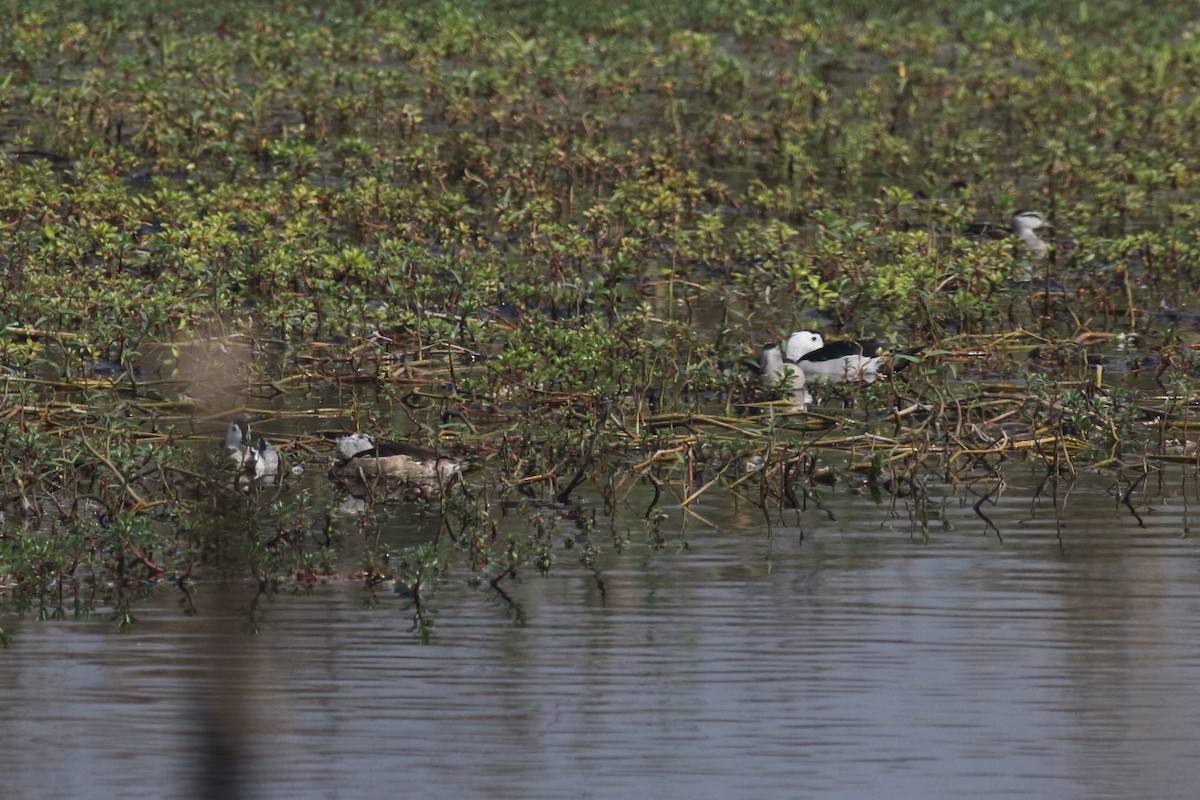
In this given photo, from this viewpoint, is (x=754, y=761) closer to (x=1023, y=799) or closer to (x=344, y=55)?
(x=1023, y=799)

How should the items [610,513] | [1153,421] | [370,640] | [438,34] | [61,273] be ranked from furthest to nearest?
[438,34]
[61,273]
[1153,421]
[610,513]
[370,640]

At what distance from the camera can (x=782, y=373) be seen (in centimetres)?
1087

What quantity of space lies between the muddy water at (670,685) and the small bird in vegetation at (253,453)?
1.34 m

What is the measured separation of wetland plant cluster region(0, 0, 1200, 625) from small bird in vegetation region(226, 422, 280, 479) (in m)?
0.14

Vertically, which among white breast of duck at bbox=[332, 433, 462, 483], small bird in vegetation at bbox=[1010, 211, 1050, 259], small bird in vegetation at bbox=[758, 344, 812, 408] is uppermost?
small bird in vegetation at bbox=[1010, 211, 1050, 259]

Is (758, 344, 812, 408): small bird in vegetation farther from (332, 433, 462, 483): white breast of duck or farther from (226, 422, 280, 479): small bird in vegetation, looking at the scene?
(226, 422, 280, 479): small bird in vegetation

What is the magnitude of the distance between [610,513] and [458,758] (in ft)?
9.05

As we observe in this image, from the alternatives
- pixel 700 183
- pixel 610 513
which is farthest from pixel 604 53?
pixel 610 513

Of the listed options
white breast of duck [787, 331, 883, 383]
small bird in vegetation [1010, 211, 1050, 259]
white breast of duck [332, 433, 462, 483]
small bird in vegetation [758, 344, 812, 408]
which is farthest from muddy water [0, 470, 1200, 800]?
small bird in vegetation [1010, 211, 1050, 259]

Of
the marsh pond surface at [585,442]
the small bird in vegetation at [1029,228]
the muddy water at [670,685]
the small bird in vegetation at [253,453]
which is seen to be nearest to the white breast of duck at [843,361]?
the marsh pond surface at [585,442]

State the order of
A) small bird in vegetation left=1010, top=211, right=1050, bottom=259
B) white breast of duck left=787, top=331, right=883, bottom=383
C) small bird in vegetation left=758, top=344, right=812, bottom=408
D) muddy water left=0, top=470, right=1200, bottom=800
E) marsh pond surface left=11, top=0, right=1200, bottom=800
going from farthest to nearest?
small bird in vegetation left=1010, top=211, right=1050, bottom=259
white breast of duck left=787, top=331, right=883, bottom=383
small bird in vegetation left=758, top=344, right=812, bottom=408
marsh pond surface left=11, top=0, right=1200, bottom=800
muddy water left=0, top=470, right=1200, bottom=800

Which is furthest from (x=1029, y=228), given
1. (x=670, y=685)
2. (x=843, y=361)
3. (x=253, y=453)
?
(x=670, y=685)

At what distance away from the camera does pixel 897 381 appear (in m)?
10.7

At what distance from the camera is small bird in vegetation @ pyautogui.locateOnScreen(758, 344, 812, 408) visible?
1069 centimetres
